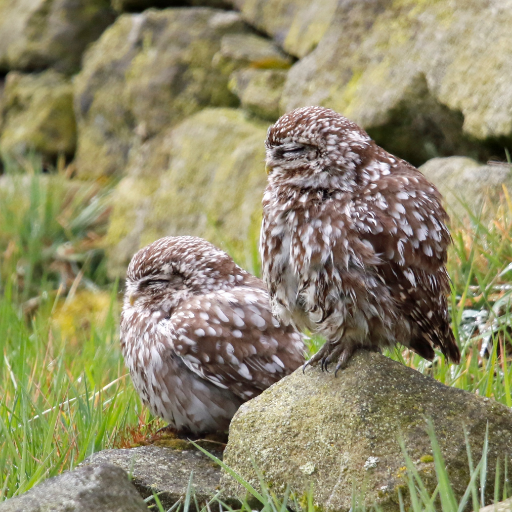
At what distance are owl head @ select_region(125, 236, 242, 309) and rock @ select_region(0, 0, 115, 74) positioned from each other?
6.22 metres

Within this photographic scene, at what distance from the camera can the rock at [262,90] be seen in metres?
6.91

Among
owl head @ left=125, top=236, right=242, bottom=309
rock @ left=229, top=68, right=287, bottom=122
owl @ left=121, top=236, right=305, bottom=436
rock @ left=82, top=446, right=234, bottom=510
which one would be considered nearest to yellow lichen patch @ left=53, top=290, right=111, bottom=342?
rock @ left=229, top=68, right=287, bottom=122

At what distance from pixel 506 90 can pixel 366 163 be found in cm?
228

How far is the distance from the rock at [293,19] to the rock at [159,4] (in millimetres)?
311

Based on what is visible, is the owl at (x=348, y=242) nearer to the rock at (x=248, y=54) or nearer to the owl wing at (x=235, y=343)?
the owl wing at (x=235, y=343)

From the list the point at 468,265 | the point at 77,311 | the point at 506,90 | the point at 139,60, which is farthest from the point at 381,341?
the point at 139,60

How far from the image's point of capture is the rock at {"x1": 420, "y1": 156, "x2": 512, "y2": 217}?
186 inches

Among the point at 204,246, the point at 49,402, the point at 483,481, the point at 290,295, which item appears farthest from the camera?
the point at 204,246

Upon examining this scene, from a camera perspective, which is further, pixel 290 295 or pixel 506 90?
pixel 506 90

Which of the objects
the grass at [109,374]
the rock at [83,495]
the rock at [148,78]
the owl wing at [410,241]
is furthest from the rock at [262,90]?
the rock at [83,495]

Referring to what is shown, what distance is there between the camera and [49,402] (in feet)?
11.5

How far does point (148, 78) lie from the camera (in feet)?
25.9

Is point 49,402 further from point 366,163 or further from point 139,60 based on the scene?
point 139,60

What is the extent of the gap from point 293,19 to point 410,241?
4880 mm
